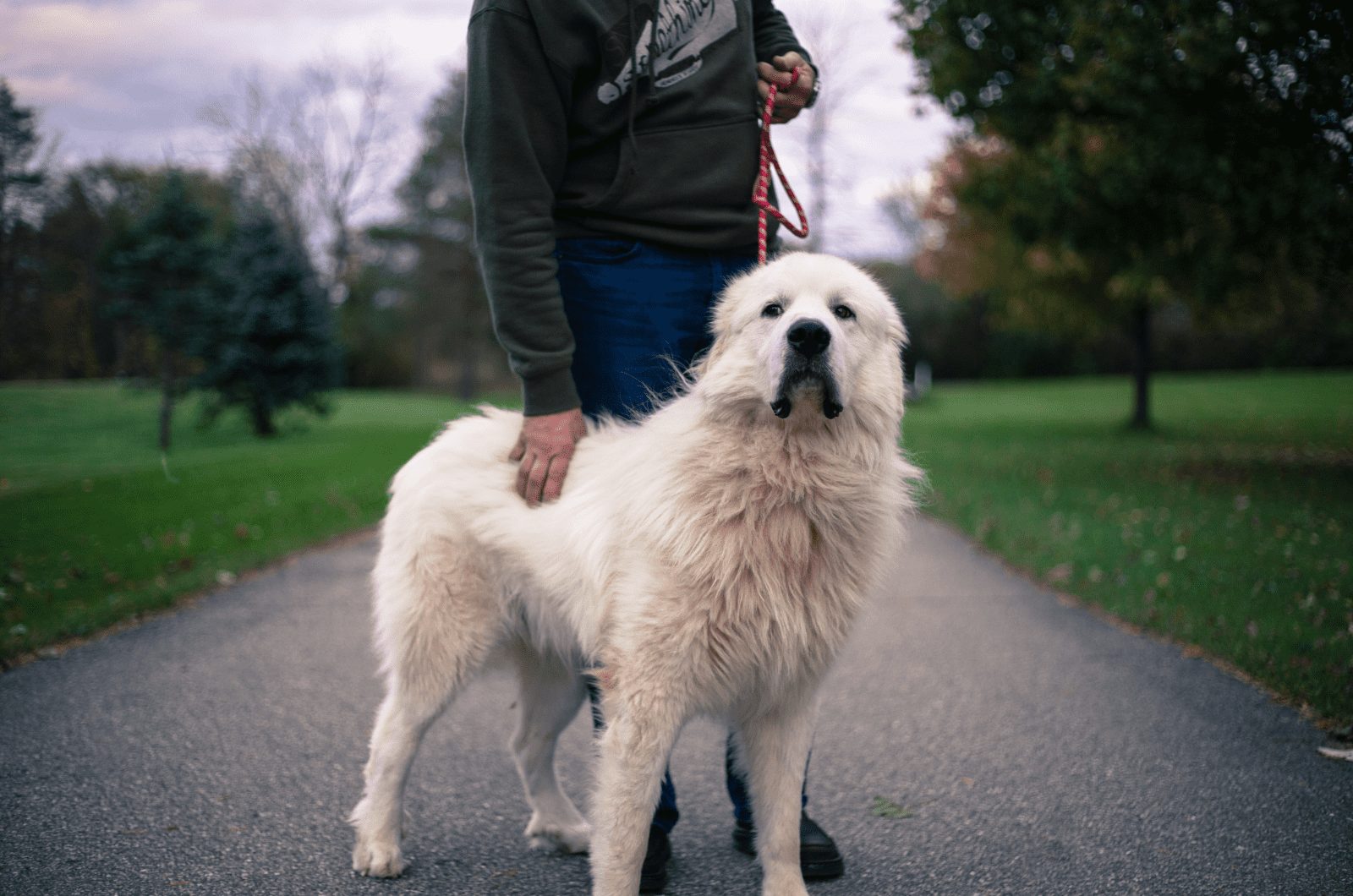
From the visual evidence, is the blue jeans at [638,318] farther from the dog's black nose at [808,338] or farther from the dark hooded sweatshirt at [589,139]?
the dog's black nose at [808,338]

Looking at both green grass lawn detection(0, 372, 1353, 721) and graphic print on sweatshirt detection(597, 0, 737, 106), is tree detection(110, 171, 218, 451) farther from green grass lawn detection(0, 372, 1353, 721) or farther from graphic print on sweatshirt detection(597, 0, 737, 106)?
graphic print on sweatshirt detection(597, 0, 737, 106)

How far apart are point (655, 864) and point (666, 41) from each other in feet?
8.80

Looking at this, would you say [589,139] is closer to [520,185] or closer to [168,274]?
[520,185]

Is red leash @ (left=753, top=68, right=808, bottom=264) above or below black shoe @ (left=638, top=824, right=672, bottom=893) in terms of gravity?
above

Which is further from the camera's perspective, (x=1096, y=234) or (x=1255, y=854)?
(x=1096, y=234)

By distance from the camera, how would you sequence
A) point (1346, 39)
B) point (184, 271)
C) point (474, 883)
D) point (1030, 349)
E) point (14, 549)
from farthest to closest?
point (1030, 349) < point (184, 271) < point (1346, 39) < point (14, 549) < point (474, 883)

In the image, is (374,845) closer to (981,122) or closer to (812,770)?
(812,770)

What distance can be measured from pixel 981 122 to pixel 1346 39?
A: 5.19m

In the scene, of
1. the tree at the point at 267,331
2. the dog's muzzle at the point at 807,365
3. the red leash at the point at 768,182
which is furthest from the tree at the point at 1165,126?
the tree at the point at 267,331

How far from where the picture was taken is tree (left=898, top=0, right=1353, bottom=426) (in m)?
8.83

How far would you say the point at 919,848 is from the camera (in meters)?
3.16

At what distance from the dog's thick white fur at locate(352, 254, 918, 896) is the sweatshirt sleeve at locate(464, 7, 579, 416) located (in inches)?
13.7

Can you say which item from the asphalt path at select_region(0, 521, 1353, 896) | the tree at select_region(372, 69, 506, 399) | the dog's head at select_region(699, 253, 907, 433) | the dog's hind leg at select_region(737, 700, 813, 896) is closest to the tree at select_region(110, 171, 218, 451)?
the asphalt path at select_region(0, 521, 1353, 896)

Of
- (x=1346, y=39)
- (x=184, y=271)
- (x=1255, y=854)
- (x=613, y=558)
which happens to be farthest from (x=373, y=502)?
(x=1346, y=39)
